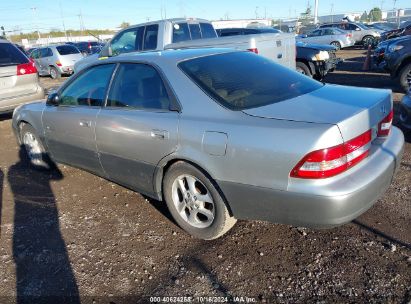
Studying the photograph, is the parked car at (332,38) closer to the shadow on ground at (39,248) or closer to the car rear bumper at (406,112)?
the car rear bumper at (406,112)

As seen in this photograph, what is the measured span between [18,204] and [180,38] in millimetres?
5445

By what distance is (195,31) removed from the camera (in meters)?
9.00

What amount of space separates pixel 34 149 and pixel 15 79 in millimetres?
2908

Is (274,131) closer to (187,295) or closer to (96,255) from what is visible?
(187,295)

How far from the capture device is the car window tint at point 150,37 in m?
8.35

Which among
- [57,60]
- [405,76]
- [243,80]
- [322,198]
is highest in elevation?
[243,80]

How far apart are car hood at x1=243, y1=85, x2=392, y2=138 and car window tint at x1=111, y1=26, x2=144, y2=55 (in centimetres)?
613

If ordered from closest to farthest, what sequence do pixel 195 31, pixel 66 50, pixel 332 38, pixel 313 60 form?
pixel 195 31, pixel 313 60, pixel 66 50, pixel 332 38

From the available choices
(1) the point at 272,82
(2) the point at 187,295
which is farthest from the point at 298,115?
(2) the point at 187,295

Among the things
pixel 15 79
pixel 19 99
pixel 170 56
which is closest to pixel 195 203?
pixel 170 56

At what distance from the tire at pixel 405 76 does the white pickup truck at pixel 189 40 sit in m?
2.41

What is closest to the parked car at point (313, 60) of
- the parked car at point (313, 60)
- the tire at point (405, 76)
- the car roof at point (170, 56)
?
the parked car at point (313, 60)

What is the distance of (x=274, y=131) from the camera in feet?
8.61

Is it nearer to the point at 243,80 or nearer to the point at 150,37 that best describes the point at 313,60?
the point at 150,37
